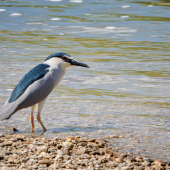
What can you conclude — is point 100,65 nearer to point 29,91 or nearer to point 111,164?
point 29,91

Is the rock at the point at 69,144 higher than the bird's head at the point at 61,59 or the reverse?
the reverse

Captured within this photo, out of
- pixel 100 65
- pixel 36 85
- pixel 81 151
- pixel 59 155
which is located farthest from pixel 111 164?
pixel 100 65

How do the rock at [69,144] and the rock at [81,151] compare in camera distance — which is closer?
the rock at [81,151]

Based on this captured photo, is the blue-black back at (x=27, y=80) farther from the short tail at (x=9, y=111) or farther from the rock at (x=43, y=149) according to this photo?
the rock at (x=43, y=149)

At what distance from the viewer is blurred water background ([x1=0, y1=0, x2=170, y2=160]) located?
6418 mm

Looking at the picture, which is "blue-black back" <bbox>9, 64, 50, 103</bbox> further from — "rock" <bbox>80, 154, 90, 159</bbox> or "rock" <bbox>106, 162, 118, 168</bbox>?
"rock" <bbox>106, 162, 118, 168</bbox>

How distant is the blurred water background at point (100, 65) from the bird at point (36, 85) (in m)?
0.42

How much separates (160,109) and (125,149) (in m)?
2.21

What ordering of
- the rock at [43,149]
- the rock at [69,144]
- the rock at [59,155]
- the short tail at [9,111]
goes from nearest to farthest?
the rock at [59,155]
the rock at [43,149]
the rock at [69,144]
the short tail at [9,111]

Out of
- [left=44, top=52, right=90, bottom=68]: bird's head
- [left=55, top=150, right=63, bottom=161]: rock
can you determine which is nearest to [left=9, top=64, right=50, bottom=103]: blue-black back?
[left=44, top=52, right=90, bottom=68]: bird's head

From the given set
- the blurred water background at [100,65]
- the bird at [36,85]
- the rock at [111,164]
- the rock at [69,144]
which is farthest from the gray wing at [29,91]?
the rock at [111,164]

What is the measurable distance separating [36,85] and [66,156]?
175 centimetres

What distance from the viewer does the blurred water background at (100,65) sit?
6.42m

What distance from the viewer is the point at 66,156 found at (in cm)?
477
